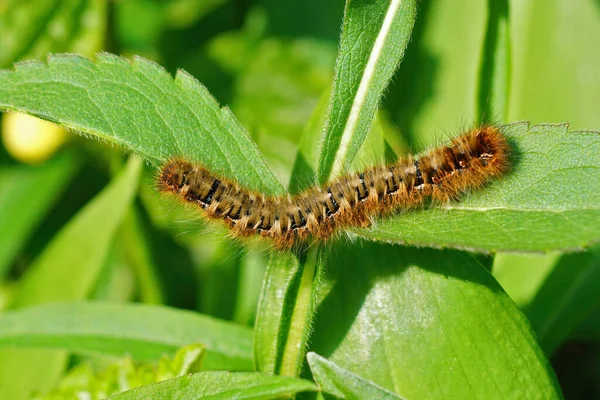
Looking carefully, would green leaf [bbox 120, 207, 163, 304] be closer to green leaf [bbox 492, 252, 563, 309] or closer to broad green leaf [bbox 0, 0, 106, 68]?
broad green leaf [bbox 0, 0, 106, 68]

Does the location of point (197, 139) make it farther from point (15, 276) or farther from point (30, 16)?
point (15, 276)

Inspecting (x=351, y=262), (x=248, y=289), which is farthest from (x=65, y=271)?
(x=351, y=262)

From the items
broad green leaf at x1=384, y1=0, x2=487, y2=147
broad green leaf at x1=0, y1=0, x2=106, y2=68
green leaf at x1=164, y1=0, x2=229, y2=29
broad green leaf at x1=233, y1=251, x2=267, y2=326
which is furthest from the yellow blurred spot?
broad green leaf at x1=384, y1=0, x2=487, y2=147

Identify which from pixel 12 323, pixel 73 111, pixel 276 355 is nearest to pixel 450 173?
pixel 276 355

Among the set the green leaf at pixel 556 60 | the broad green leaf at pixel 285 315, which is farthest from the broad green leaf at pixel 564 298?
the broad green leaf at pixel 285 315

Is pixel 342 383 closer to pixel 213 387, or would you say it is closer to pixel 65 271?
pixel 213 387
